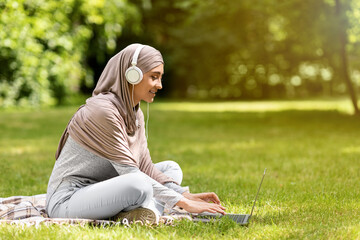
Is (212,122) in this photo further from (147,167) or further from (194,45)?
(194,45)

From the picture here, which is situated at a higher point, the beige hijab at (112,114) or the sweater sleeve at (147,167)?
the beige hijab at (112,114)

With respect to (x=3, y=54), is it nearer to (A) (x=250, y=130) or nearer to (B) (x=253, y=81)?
(A) (x=250, y=130)

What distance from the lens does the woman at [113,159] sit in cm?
355

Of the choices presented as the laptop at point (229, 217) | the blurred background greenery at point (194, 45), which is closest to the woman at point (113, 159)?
the laptop at point (229, 217)

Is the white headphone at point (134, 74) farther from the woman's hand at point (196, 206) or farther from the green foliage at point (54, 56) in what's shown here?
the green foliage at point (54, 56)

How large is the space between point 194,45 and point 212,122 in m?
15.7

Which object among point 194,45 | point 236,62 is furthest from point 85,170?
point 236,62

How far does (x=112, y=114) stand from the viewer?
11.7 ft

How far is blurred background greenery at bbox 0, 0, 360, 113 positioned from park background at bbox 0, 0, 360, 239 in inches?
2.2

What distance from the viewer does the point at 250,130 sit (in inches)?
475

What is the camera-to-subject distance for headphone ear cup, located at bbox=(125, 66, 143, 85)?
11.7ft

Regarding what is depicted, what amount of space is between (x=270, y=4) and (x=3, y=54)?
913cm

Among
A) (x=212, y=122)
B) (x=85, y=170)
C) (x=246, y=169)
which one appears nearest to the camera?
(x=85, y=170)

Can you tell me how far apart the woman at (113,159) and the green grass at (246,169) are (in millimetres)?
181
